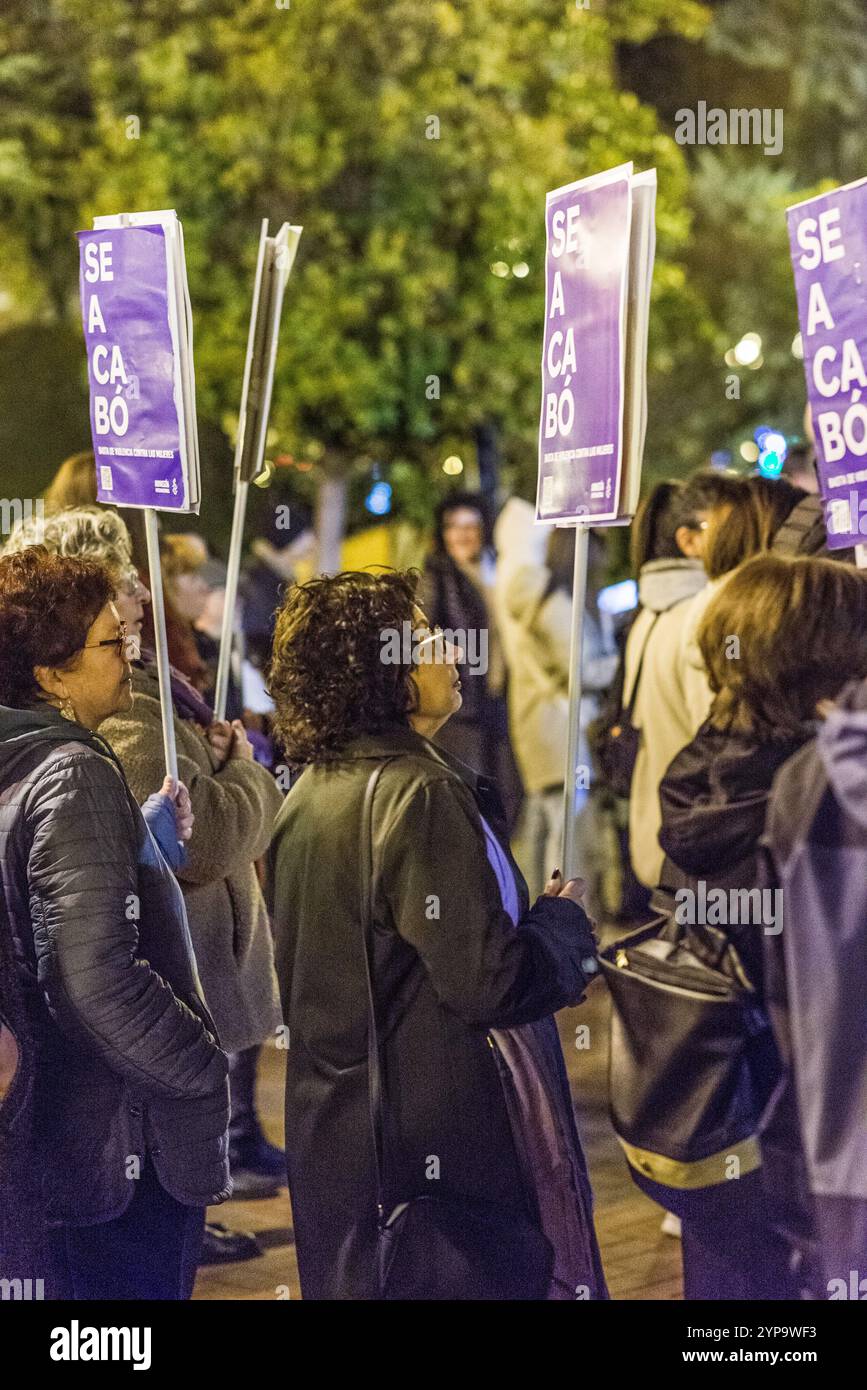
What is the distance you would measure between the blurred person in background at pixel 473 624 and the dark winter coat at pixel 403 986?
3528mm

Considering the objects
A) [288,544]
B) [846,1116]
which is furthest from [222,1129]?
[288,544]

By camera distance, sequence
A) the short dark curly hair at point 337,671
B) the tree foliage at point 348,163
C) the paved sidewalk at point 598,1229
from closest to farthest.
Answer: the short dark curly hair at point 337,671 < the paved sidewalk at point 598,1229 < the tree foliage at point 348,163

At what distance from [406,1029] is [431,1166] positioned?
0.25m

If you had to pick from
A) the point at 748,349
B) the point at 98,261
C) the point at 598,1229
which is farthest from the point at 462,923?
the point at 748,349

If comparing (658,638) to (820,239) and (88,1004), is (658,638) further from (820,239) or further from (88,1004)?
(88,1004)

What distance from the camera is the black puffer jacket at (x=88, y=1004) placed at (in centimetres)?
336

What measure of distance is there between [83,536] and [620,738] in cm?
211

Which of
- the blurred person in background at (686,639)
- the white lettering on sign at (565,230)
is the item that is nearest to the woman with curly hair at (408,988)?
the white lettering on sign at (565,230)

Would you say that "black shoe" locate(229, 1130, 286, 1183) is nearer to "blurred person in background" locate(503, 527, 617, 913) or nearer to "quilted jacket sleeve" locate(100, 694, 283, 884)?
"quilted jacket sleeve" locate(100, 694, 283, 884)

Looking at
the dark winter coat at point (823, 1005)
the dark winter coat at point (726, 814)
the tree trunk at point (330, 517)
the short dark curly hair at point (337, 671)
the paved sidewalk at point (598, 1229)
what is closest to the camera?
the short dark curly hair at point (337, 671)

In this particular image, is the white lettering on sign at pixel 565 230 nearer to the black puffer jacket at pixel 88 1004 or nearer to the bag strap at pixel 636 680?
the black puffer jacket at pixel 88 1004

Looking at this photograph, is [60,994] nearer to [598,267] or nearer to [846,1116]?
[846,1116]

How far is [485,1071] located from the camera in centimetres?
342

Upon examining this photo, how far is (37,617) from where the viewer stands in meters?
3.59
